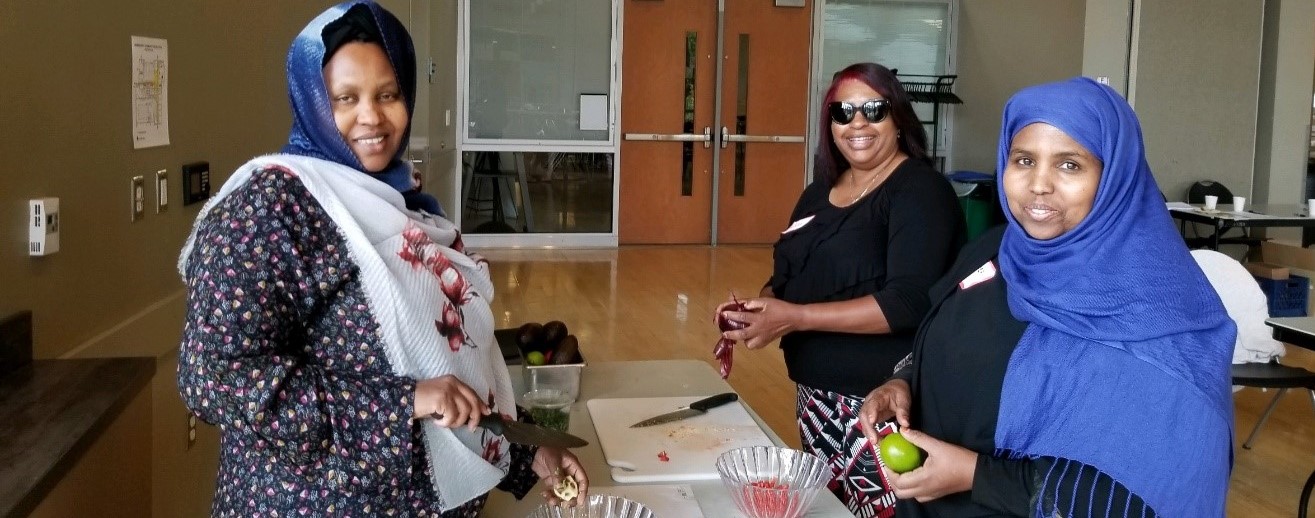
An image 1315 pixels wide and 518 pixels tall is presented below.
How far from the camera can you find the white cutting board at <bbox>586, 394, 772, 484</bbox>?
1.88 metres

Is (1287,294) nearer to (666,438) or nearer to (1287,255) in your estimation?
(1287,255)

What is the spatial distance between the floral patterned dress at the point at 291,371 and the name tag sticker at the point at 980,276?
0.91 meters

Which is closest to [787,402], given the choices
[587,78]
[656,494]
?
[656,494]

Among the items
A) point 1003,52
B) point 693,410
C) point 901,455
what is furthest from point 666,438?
point 1003,52

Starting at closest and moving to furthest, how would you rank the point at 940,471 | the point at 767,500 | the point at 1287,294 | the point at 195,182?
the point at 940,471 < the point at 767,500 < the point at 195,182 < the point at 1287,294

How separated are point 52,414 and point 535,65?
323 inches

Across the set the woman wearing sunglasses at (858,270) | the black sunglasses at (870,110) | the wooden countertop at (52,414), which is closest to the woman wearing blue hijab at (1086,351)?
the woman wearing sunglasses at (858,270)

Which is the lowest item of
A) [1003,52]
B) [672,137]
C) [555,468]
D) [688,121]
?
[555,468]

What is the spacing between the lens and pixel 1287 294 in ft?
21.2

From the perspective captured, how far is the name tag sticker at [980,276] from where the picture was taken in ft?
5.59

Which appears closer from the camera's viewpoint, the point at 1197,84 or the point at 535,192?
the point at 1197,84

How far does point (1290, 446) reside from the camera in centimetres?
447

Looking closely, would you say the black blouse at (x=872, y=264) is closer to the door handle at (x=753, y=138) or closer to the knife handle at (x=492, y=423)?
the knife handle at (x=492, y=423)

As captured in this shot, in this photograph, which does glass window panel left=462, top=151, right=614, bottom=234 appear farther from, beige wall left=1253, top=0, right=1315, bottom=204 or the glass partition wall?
beige wall left=1253, top=0, right=1315, bottom=204
